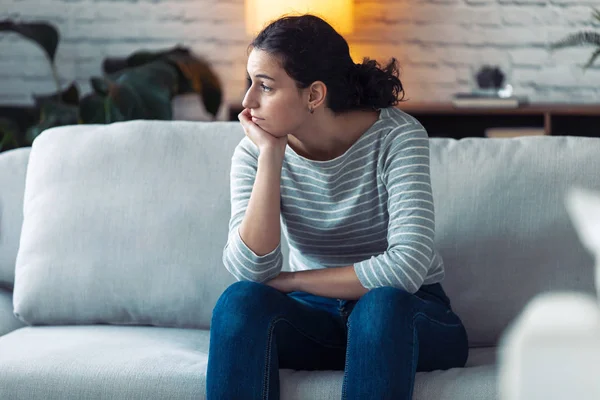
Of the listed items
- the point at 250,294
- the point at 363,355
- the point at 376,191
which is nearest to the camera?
the point at 363,355

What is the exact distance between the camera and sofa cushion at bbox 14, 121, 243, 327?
1932 mm

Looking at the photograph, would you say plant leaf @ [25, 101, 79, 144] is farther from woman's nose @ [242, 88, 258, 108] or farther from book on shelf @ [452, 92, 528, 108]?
woman's nose @ [242, 88, 258, 108]

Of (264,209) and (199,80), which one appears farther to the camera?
(199,80)

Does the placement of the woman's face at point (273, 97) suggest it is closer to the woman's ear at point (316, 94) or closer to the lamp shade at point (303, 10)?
the woman's ear at point (316, 94)

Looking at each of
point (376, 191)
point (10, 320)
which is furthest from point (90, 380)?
point (376, 191)

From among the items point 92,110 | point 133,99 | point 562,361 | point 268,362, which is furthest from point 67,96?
point 562,361

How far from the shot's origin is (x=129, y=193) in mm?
1989

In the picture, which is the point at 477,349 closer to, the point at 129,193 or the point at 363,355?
the point at 363,355

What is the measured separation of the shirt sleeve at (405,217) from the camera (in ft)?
5.11

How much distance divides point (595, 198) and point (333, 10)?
1588mm

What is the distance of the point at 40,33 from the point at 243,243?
2112 millimetres

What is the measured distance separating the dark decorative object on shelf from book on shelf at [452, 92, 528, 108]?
211 millimetres

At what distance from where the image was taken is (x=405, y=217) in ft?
5.19

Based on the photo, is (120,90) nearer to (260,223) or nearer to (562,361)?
(260,223)
